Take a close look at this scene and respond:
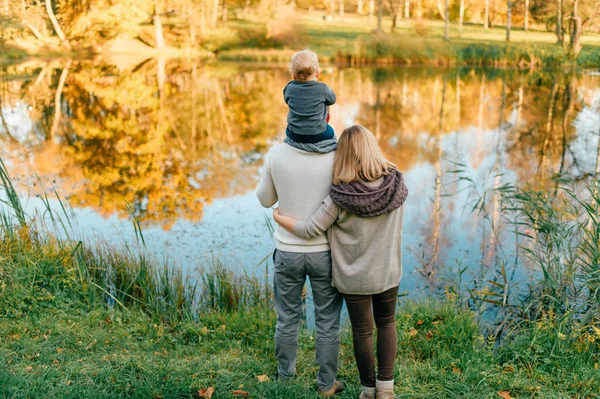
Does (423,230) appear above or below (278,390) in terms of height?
below

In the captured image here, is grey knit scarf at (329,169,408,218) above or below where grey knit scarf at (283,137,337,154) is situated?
below

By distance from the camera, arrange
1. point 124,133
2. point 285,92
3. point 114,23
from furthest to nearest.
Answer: point 114,23
point 124,133
point 285,92

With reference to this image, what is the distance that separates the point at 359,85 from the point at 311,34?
1577cm

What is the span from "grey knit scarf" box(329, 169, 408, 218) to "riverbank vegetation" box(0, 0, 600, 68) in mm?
26538

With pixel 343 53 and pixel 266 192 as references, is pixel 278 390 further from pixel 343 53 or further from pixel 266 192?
pixel 343 53

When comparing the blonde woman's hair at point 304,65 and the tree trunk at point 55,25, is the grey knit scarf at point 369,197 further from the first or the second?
the tree trunk at point 55,25

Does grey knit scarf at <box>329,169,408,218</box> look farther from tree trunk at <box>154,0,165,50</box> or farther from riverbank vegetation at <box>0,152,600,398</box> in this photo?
tree trunk at <box>154,0,165,50</box>

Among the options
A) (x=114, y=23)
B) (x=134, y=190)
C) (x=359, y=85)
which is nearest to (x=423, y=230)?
(x=134, y=190)

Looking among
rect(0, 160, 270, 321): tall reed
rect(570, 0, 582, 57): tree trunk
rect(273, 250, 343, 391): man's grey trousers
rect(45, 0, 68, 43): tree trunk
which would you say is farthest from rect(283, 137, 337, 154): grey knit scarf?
rect(45, 0, 68, 43): tree trunk

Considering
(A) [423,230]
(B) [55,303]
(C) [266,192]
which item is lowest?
(A) [423,230]

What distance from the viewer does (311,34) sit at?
36781mm

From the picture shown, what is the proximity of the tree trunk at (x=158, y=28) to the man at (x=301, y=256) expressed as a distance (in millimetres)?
34033

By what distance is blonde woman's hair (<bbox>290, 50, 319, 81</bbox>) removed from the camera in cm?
296

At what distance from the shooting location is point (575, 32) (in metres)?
27.7
